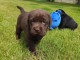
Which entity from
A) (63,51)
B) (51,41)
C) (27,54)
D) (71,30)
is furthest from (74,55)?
(71,30)

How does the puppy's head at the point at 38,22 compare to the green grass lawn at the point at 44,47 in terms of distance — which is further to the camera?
the green grass lawn at the point at 44,47

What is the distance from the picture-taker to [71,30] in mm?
9461

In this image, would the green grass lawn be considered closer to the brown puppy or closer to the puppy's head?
the brown puppy

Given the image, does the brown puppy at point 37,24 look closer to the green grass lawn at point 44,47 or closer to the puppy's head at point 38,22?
the puppy's head at point 38,22

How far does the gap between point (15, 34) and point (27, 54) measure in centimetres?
137

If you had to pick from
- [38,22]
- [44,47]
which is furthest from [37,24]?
[44,47]

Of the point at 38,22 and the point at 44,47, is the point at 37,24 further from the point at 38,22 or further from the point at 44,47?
the point at 44,47

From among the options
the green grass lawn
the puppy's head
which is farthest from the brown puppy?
the green grass lawn

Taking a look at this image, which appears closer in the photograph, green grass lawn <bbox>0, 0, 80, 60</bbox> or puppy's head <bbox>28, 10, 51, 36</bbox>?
puppy's head <bbox>28, 10, 51, 36</bbox>

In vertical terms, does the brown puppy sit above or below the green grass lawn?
above

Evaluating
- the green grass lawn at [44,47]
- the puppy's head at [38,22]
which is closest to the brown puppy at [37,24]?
the puppy's head at [38,22]

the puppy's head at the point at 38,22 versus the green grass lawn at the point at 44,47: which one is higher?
the puppy's head at the point at 38,22

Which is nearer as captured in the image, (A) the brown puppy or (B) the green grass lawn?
(A) the brown puppy

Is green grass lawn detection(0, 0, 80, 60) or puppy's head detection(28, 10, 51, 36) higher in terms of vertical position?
puppy's head detection(28, 10, 51, 36)
